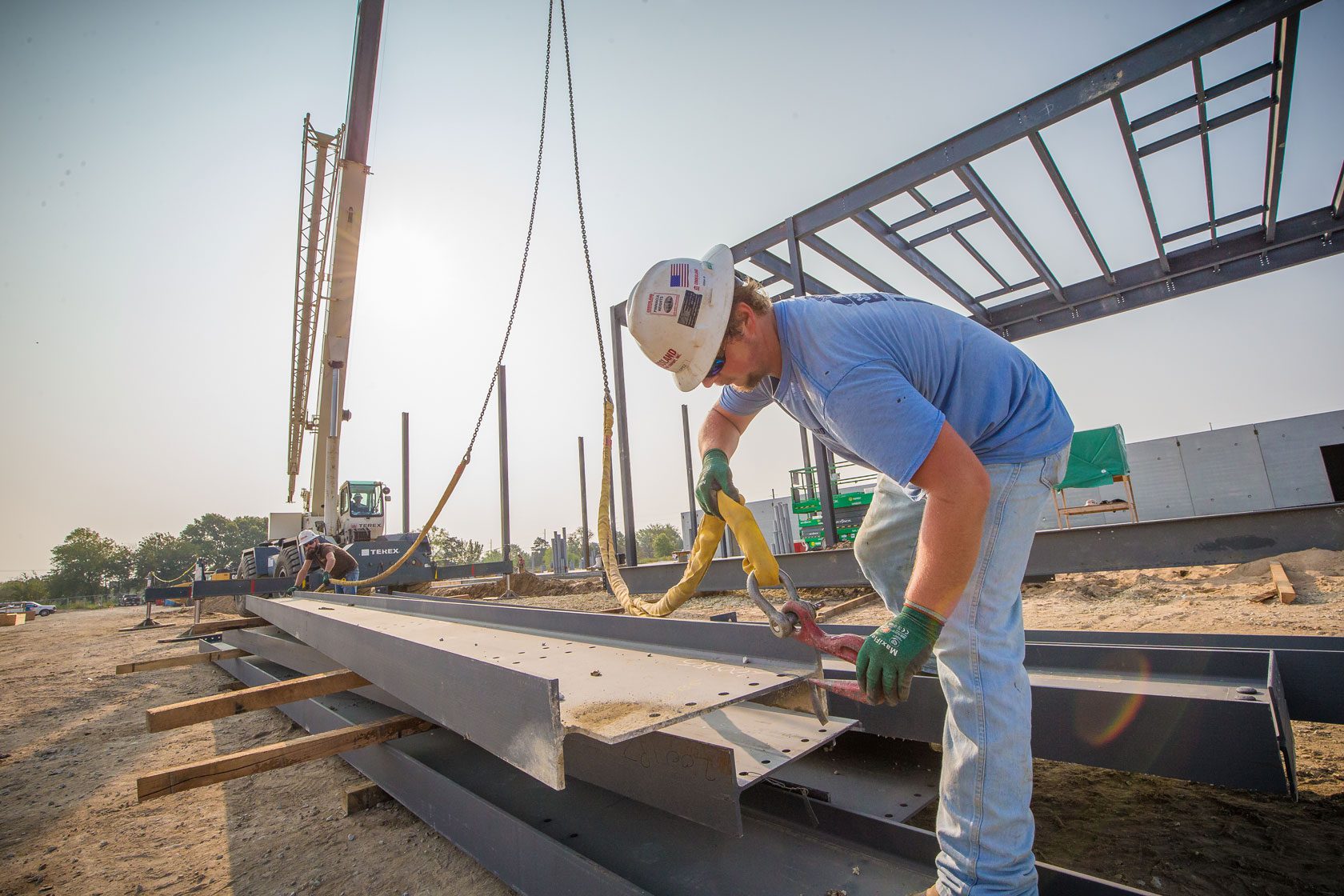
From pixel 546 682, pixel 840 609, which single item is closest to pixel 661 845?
pixel 546 682

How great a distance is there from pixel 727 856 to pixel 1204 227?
8.07 metres

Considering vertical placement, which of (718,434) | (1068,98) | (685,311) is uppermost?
(1068,98)

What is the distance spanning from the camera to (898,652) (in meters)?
1.19

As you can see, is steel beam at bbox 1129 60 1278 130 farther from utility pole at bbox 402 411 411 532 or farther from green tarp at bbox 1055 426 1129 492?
utility pole at bbox 402 411 411 532

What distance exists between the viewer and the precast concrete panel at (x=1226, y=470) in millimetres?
14461

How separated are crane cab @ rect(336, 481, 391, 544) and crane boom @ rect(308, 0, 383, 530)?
239 cm

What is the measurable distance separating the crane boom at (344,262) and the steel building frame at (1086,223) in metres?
4.15

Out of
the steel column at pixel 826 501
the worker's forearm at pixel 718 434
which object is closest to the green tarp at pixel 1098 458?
the steel column at pixel 826 501

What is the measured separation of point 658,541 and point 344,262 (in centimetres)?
4832

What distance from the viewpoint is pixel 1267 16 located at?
4.04m

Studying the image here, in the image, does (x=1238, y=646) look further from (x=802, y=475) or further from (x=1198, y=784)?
(x=802, y=475)

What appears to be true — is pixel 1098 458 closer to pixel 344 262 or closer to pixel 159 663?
pixel 159 663

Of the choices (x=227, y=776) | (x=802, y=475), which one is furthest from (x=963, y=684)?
(x=802, y=475)

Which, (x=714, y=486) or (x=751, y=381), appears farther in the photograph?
(x=714, y=486)
